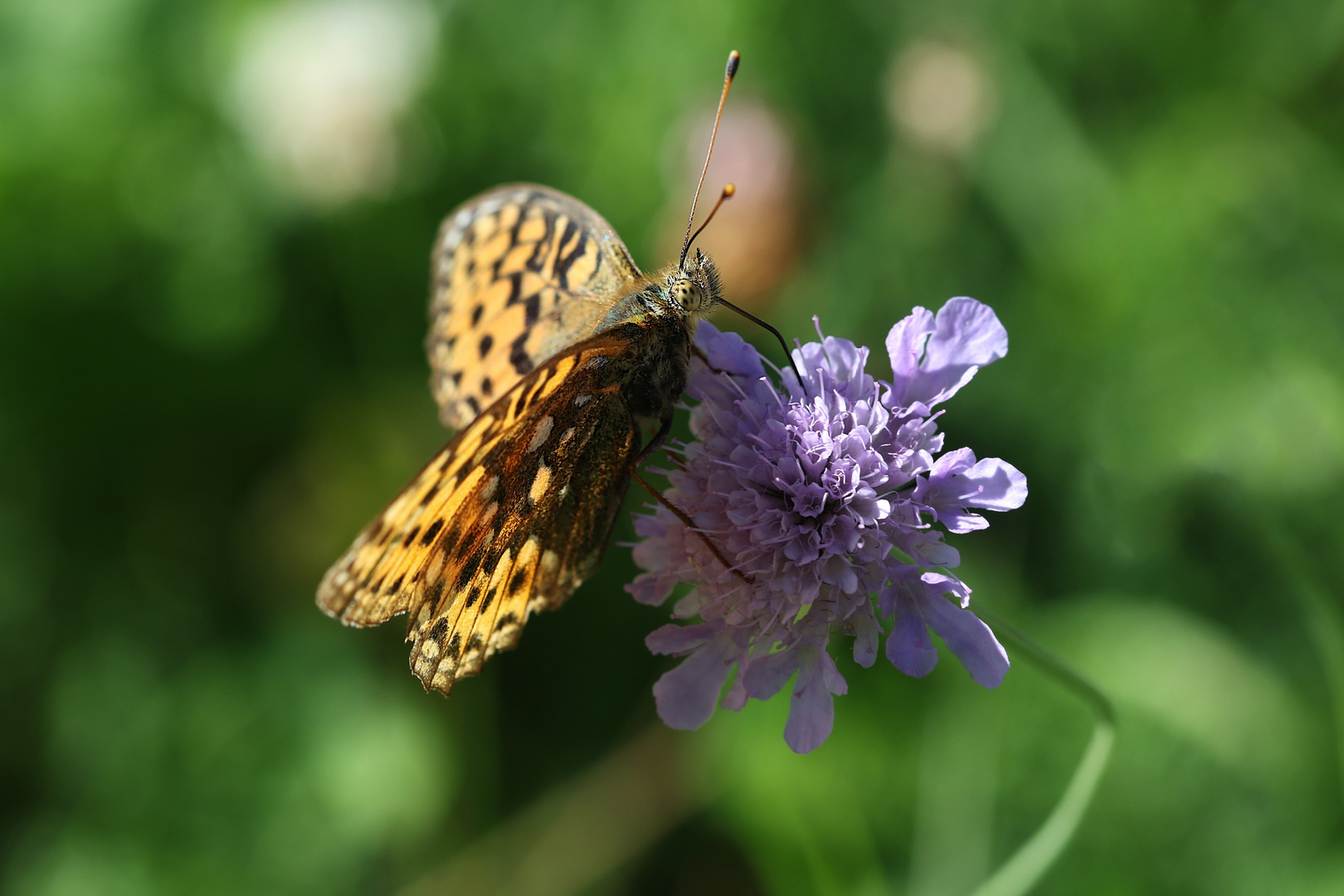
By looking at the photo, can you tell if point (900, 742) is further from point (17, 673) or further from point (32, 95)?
point (32, 95)

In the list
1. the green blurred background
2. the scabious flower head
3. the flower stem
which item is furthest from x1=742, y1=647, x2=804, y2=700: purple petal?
the green blurred background

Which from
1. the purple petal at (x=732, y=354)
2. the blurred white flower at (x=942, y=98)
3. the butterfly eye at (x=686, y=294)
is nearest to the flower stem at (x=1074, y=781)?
the purple petal at (x=732, y=354)

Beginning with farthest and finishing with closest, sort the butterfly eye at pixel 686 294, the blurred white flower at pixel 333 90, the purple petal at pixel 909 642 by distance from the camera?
the blurred white flower at pixel 333 90
the butterfly eye at pixel 686 294
the purple petal at pixel 909 642

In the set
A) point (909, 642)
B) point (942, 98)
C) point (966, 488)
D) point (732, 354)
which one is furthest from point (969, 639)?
point (942, 98)

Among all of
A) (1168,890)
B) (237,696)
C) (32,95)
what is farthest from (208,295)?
(1168,890)

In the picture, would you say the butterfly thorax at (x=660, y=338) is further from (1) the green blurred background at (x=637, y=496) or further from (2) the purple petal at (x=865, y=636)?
(1) the green blurred background at (x=637, y=496)

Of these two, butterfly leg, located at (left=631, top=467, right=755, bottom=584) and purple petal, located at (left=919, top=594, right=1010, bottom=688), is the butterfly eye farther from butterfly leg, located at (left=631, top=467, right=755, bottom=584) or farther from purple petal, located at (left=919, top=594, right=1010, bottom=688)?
purple petal, located at (left=919, top=594, right=1010, bottom=688)

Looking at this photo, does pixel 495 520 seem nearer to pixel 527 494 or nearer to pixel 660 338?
pixel 527 494
